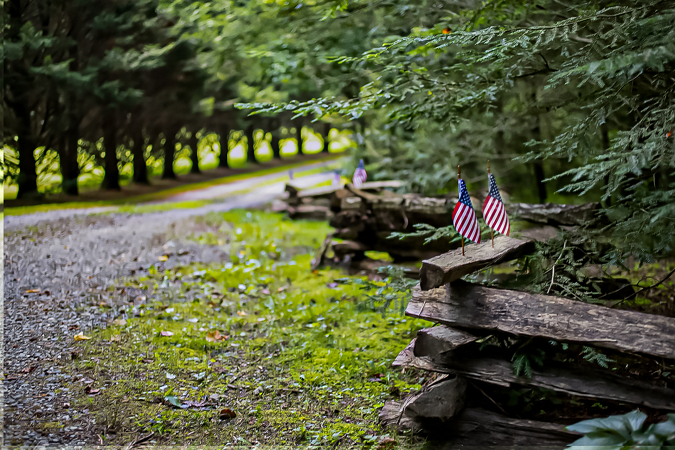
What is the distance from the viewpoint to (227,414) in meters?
4.20

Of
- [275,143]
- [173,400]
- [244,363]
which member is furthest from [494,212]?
[275,143]

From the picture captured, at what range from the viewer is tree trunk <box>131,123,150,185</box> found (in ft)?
62.5

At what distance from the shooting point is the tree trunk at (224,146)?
81.5 ft

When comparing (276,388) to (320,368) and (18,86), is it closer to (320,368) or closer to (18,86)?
(320,368)

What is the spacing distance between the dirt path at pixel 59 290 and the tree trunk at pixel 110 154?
3747 mm

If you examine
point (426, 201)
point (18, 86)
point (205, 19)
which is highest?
point (205, 19)

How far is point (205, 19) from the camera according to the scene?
8.97m

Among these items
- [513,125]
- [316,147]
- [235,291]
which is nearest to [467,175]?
[513,125]

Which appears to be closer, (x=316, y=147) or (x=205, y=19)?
(x=205, y=19)

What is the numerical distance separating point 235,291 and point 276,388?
322 cm

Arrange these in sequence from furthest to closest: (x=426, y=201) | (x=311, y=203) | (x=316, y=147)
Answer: (x=316, y=147) → (x=311, y=203) → (x=426, y=201)

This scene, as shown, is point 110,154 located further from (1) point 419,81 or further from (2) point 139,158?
(1) point 419,81

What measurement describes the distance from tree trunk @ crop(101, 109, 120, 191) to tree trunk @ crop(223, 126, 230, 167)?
26.0ft

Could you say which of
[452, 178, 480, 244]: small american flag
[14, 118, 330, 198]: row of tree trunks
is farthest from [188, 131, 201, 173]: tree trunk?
[452, 178, 480, 244]: small american flag
